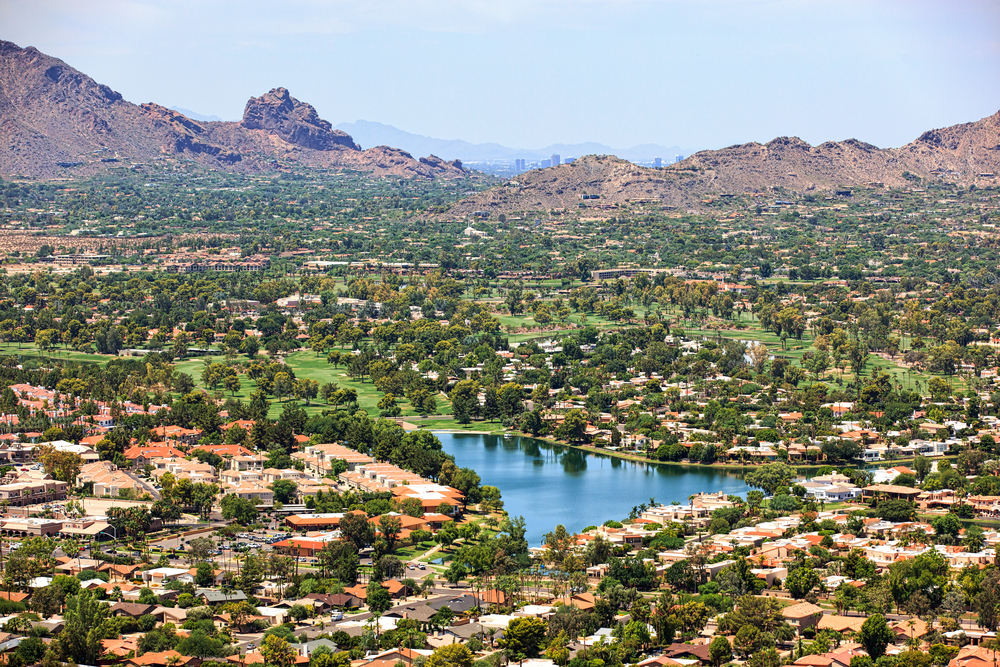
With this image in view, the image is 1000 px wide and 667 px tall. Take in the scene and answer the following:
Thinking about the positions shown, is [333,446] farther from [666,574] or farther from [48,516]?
[666,574]

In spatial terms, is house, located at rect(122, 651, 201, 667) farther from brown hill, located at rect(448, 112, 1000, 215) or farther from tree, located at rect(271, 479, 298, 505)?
brown hill, located at rect(448, 112, 1000, 215)

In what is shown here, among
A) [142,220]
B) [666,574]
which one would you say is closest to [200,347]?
[666,574]

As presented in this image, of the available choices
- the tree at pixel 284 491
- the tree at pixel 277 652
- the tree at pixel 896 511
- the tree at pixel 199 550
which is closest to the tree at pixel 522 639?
the tree at pixel 277 652

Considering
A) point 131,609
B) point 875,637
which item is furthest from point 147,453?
point 875,637

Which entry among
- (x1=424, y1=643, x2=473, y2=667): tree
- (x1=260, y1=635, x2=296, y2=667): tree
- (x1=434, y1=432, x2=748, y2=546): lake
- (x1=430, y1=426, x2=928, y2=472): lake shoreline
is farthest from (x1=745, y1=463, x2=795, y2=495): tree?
(x1=260, y1=635, x2=296, y2=667): tree

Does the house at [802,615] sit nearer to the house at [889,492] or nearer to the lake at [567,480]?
the lake at [567,480]

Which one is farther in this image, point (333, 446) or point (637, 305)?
point (637, 305)

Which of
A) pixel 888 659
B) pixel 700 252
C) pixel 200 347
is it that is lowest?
pixel 888 659
